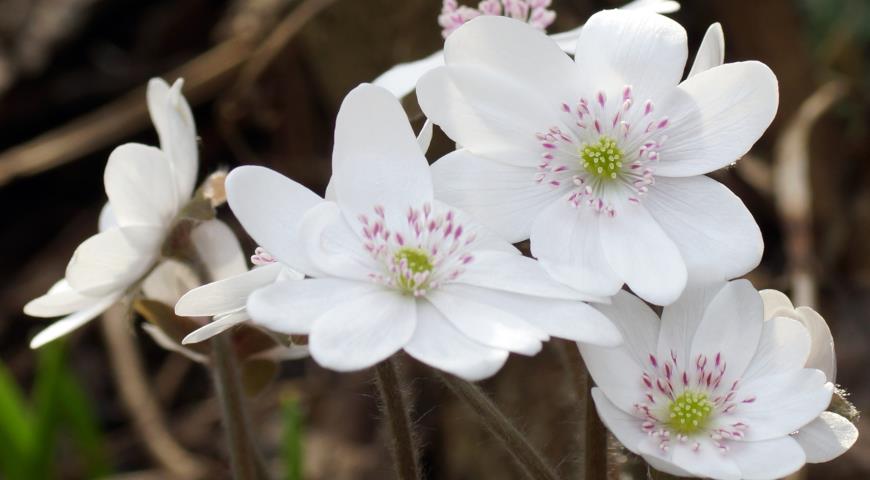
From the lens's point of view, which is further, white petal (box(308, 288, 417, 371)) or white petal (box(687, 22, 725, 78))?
white petal (box(687, 22, 725, 78))

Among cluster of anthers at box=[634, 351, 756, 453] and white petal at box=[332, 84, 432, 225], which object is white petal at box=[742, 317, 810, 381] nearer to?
cluster of anthers at box=[634, 351, 756, 453]

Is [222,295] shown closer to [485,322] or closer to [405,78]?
[485,322]

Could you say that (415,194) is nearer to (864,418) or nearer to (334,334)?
(334,334)

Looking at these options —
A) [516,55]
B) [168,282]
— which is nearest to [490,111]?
[516,55]

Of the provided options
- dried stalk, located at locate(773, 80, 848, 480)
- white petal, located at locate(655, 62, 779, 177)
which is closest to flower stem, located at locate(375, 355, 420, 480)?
white petal, located at locate(655, 62, 779, 177)

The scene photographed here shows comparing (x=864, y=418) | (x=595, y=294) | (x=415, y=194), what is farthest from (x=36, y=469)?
(x=864, y=418)

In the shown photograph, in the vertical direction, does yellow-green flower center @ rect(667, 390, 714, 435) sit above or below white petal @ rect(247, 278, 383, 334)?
below
